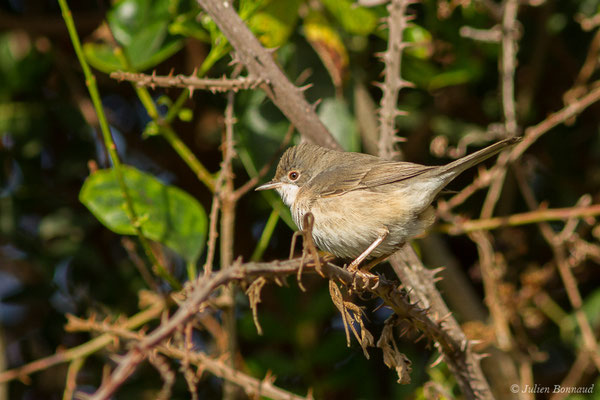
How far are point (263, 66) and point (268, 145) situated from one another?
0.66m

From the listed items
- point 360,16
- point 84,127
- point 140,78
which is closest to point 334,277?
point 140,78

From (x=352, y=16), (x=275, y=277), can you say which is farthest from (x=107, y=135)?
(x=352, y=16)

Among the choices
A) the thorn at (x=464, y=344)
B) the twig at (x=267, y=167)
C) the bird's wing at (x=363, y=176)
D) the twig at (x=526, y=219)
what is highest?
the twig at (x=267, y=167)

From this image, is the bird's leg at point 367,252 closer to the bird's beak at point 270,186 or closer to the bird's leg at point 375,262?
the bird's leg at point 375,262

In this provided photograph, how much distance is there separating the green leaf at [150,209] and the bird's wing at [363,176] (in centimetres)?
63

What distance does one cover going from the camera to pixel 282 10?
3.33m

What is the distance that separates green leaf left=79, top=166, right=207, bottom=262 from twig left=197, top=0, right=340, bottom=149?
27.8 inches

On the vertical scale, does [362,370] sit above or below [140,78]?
below

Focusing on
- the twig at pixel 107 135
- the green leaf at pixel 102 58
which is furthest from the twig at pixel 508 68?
the green leaf at pixel 102 58

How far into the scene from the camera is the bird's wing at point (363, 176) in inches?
113

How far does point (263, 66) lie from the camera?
273cm

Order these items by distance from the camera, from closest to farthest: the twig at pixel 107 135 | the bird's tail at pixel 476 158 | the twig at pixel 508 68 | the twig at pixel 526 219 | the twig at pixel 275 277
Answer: the twig at pixel 275 277 → the bird's tail at pixel 476 158 → the twig at pixel 107 135 → the twig at pixel 526 219 → the twig at pixel 508 68

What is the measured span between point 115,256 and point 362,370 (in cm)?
178

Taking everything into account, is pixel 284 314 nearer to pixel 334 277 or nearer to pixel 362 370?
pixel 362 370
